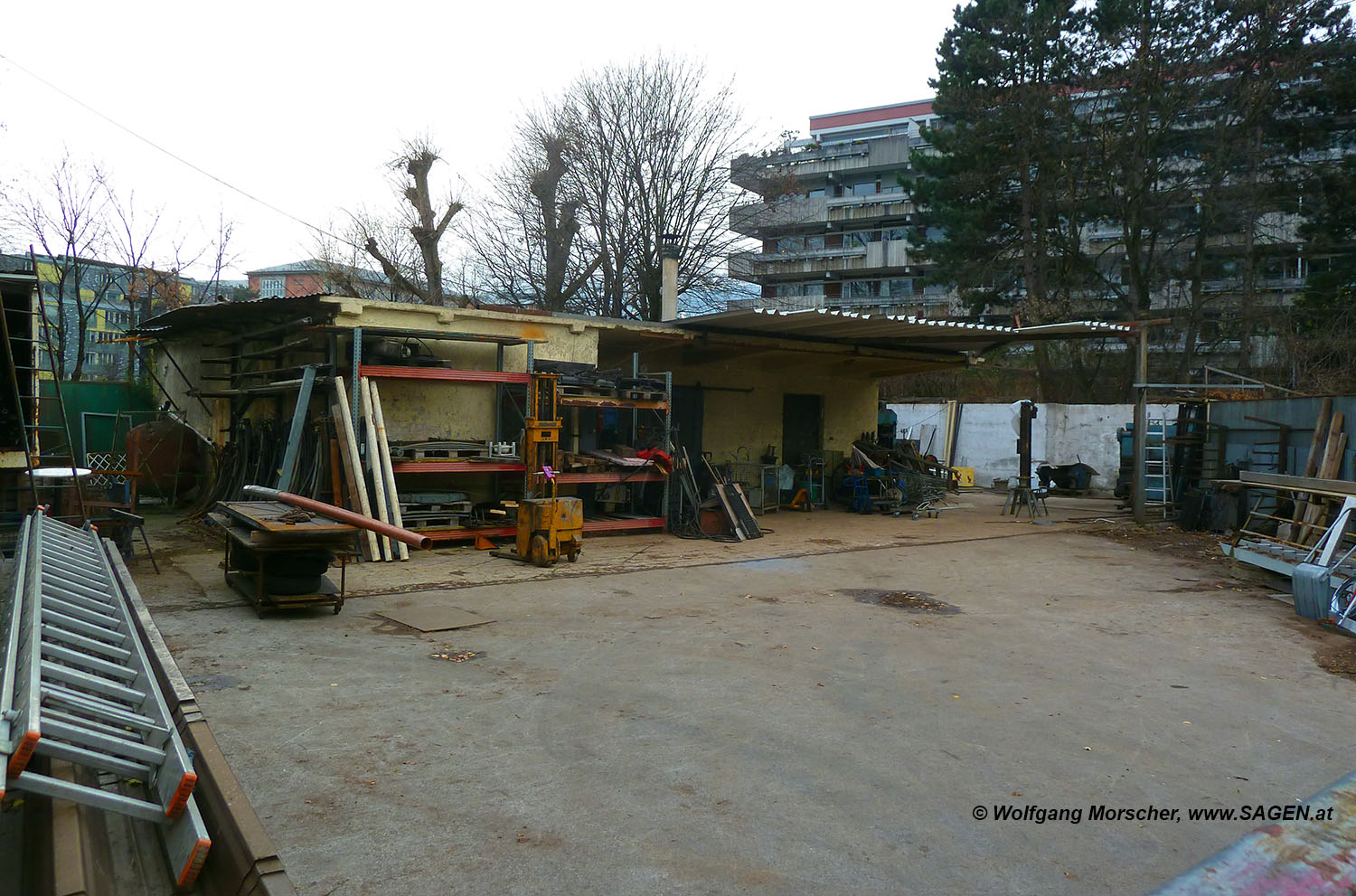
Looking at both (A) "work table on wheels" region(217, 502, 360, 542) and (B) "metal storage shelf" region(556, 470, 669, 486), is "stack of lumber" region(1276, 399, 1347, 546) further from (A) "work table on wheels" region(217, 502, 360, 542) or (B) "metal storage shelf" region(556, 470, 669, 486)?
(A) "work table on wheels" region(217, 502, 360, 542)

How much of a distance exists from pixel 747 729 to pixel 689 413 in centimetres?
1145

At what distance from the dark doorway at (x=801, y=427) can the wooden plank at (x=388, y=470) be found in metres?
9.00

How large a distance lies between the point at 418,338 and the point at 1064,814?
9323 millimetres

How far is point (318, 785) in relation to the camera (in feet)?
12.3

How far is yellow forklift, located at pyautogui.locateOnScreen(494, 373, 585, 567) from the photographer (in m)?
9.69

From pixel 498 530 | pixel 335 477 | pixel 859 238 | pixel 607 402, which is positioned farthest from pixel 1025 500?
pixel 859 238

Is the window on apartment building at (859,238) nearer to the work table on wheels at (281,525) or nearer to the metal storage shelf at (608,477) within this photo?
the metal storage shelf at (608,477)

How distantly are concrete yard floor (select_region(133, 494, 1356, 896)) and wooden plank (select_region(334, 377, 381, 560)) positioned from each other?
3.92 feet

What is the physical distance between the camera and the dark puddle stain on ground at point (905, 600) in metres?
7.91

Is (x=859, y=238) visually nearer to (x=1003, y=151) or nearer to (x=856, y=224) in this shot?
(x=856, y=224)

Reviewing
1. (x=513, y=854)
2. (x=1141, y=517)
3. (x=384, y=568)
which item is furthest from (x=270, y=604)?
(x=1141, y=517)

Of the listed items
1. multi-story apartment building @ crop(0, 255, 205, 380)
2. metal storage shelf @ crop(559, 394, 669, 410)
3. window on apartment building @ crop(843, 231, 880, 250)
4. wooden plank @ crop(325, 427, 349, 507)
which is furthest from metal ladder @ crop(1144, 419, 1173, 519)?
window on apartment building @ crop(843, 231, 880, 250)

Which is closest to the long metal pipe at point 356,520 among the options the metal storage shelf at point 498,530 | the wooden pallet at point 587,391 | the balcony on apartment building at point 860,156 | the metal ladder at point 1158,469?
the metal storage shelf at point 498,530

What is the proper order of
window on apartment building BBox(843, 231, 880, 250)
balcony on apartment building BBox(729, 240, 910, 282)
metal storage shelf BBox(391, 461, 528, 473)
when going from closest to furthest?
1. metal storage shelf BBox(391, 461, 528, 473)
2. balcony on apartment building BBox(729, 240, 910, 282)
3. window on apartment building BBox(843, 231, 880, 250)
